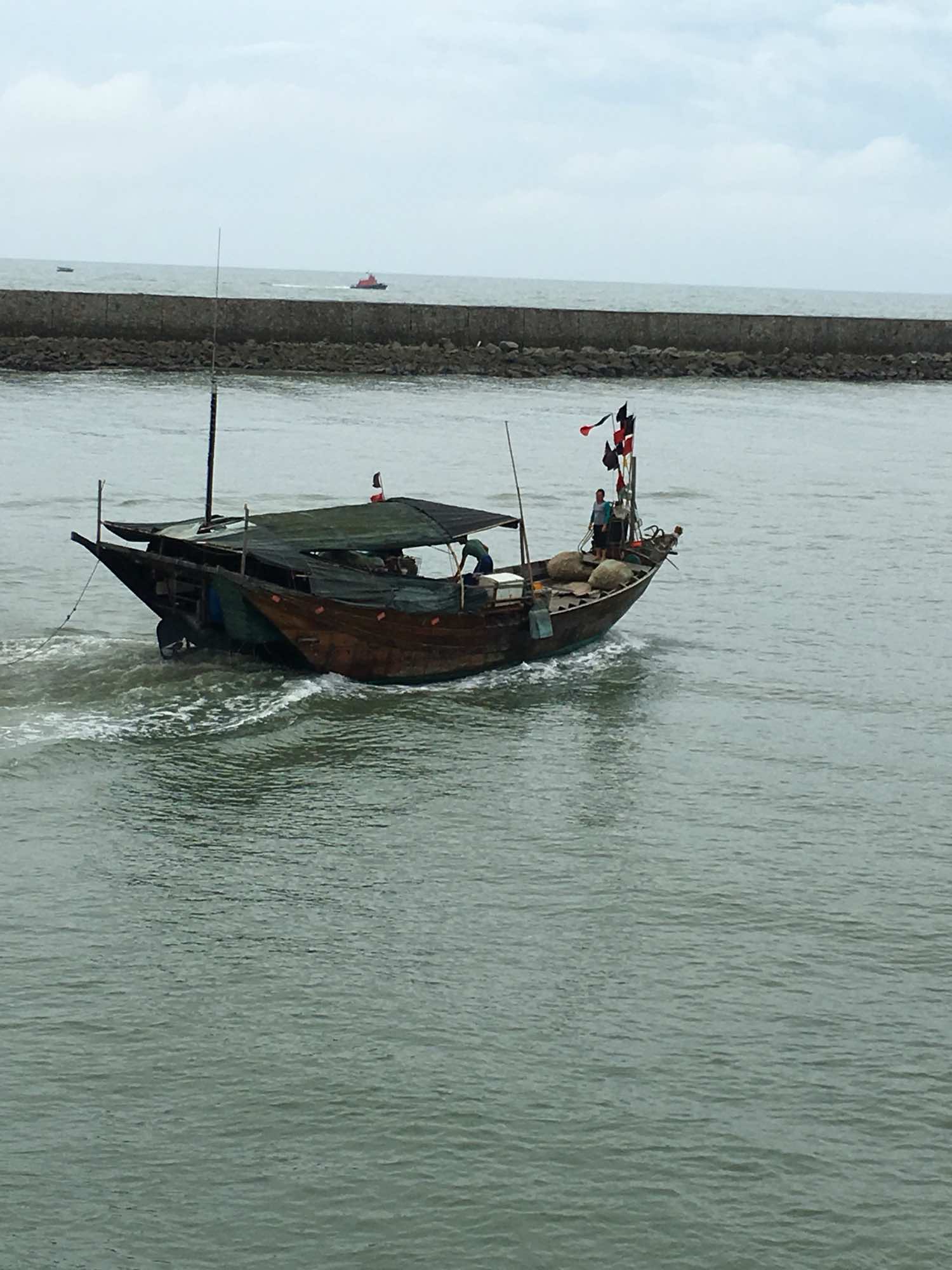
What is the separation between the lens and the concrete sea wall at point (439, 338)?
6775 centimetres

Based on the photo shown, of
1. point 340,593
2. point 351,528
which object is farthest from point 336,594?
point 351,528

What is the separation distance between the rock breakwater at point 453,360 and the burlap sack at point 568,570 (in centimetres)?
4388

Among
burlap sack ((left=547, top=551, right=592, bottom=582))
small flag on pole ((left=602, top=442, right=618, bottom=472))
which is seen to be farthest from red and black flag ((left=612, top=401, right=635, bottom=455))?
burlap sack ((left=547, top=551, right=592, bottom=582))

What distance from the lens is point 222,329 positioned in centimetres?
6975

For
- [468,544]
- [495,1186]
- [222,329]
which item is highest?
[222,329]

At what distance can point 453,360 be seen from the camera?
234 feet

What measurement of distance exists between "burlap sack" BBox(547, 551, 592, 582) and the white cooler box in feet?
9.17

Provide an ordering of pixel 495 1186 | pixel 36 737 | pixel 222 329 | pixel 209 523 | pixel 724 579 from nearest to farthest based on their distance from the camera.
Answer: pixel 495 1186, pixel 36 737, pixel 209 523, pixel 724 579, pixel 222 329

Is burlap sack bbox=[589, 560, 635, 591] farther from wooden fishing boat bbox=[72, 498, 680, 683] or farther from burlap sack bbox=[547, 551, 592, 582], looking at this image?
wooden fishing boat bbox=[72, 498, 680, 683]

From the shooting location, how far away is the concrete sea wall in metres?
67.8

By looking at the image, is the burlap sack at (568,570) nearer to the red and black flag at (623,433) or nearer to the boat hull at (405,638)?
the red and black flag at (623,433)

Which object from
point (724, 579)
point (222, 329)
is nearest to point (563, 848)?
point (724, 579)

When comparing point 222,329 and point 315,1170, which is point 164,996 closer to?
point 315,1170

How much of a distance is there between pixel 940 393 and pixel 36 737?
200ft
